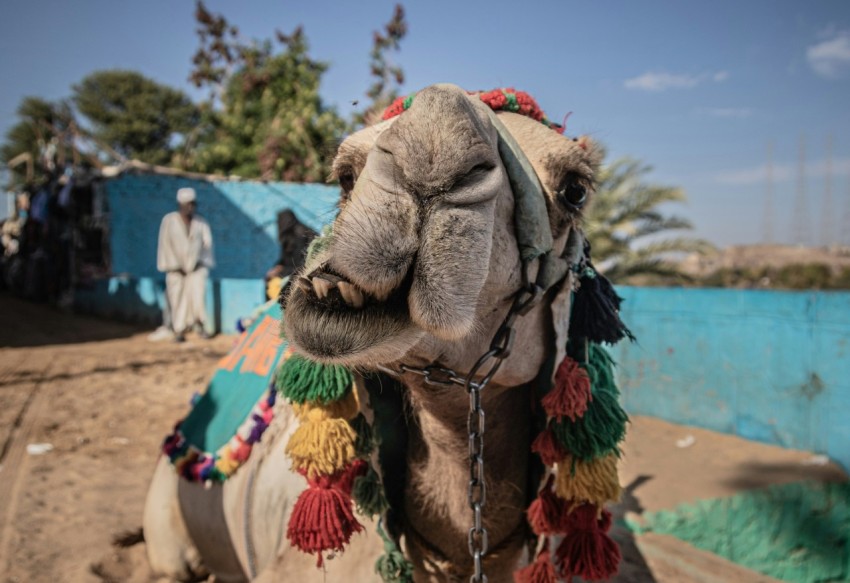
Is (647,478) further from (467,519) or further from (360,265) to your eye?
(360,265)

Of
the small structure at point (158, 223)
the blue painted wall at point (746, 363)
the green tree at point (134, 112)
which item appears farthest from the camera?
the green tree at point (134, 112)

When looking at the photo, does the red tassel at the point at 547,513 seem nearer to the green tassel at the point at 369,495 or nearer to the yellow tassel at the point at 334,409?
the green tassel at the point at 369,495

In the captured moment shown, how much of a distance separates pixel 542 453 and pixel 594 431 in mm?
169

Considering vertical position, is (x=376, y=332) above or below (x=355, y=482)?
above

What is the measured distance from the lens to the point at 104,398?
24.7 ft

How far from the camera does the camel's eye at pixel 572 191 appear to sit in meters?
1.69

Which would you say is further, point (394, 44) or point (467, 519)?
point (394, 44)

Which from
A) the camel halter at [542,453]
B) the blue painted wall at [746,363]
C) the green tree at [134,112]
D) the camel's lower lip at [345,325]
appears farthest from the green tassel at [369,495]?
the green tree at [134,112]

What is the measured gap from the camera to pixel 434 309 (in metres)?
1.17

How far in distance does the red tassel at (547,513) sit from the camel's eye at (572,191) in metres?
0.88

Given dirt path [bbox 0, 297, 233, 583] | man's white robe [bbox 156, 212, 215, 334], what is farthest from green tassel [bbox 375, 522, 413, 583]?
man's white robe [bbox 156, 212, 215, 334]

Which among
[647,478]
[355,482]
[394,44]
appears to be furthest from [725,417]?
[394,44]

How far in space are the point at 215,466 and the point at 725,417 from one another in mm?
5090

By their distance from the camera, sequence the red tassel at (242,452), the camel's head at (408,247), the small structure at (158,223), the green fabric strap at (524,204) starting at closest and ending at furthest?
the camel's head at (408,247) → the green fabric strap at (524,204) → the red tassel at (242,452) → the small structure at (158,223)
